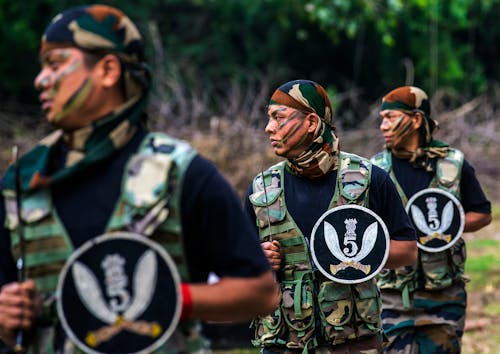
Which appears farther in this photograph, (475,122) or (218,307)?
(475,122)

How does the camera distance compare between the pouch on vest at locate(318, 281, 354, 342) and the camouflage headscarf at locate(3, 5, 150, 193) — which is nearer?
the camouflage headscarf at locate(3, 5, 150, 193)

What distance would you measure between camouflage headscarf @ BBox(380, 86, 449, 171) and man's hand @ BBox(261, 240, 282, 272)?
2051 millimetres

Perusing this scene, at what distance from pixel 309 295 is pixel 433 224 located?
185 centimetres

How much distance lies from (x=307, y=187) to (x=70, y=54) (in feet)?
7.38

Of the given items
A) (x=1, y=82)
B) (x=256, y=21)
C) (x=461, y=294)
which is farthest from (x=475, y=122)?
(x=461, y=294)

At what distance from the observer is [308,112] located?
205 inches

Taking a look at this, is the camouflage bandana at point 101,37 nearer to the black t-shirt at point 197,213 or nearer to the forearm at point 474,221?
the black t-shirt at point 197,213

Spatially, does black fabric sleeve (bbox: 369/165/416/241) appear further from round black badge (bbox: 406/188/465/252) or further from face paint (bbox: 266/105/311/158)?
round black badge (bbox: 406/188/465/252)

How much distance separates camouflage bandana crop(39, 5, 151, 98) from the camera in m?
3.11

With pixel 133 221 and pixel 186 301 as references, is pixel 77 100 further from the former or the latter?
pixel 186 301

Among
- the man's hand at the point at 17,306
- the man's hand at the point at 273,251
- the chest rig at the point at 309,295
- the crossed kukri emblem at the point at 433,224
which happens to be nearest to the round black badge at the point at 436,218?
the crossed kukri emblem at the point at 433,224

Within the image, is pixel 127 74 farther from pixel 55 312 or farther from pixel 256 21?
pixel 256 21

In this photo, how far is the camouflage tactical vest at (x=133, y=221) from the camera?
3.01 m

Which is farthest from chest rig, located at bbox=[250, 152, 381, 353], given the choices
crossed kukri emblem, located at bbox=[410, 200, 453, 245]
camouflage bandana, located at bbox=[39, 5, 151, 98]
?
camouflage bandana, located at bbox=[39, 5, 151, 98]
